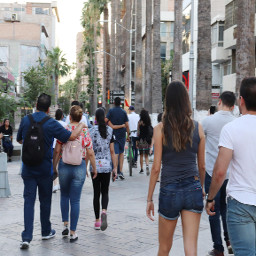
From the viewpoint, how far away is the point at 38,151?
6.24m

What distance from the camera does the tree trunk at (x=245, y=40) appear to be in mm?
12578

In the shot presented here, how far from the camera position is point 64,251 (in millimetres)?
6211

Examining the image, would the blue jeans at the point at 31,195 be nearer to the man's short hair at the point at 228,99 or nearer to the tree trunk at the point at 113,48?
the man's short hair at the point at 228,99

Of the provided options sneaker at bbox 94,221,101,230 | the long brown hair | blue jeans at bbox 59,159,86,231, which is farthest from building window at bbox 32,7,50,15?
the long brown hair

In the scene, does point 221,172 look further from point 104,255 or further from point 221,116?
point 104,255

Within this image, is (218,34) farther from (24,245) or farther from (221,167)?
(221,167)

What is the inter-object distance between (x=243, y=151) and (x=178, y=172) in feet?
2.49

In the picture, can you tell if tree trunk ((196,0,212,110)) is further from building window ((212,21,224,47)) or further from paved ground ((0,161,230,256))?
building window ((212,21,224,47))

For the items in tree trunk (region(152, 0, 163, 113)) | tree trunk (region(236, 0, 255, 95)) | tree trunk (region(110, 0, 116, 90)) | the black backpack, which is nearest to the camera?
the black backpack

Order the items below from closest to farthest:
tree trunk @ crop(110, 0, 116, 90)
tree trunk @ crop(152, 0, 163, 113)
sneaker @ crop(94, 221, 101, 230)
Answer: sneaker @ crop(94, 221, 101, 230) → tree trunk @ crop(152, 0, 163, 113) → tree trunk @ crop(110, 0, 116, 90)

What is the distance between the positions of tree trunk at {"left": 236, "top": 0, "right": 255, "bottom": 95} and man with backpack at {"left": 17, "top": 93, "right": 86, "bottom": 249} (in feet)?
23.6

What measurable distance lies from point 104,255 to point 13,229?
2.00 metres

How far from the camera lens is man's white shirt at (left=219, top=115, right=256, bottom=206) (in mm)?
3514

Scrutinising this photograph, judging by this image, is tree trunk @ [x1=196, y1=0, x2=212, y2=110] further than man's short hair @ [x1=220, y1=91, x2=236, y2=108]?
Yes
